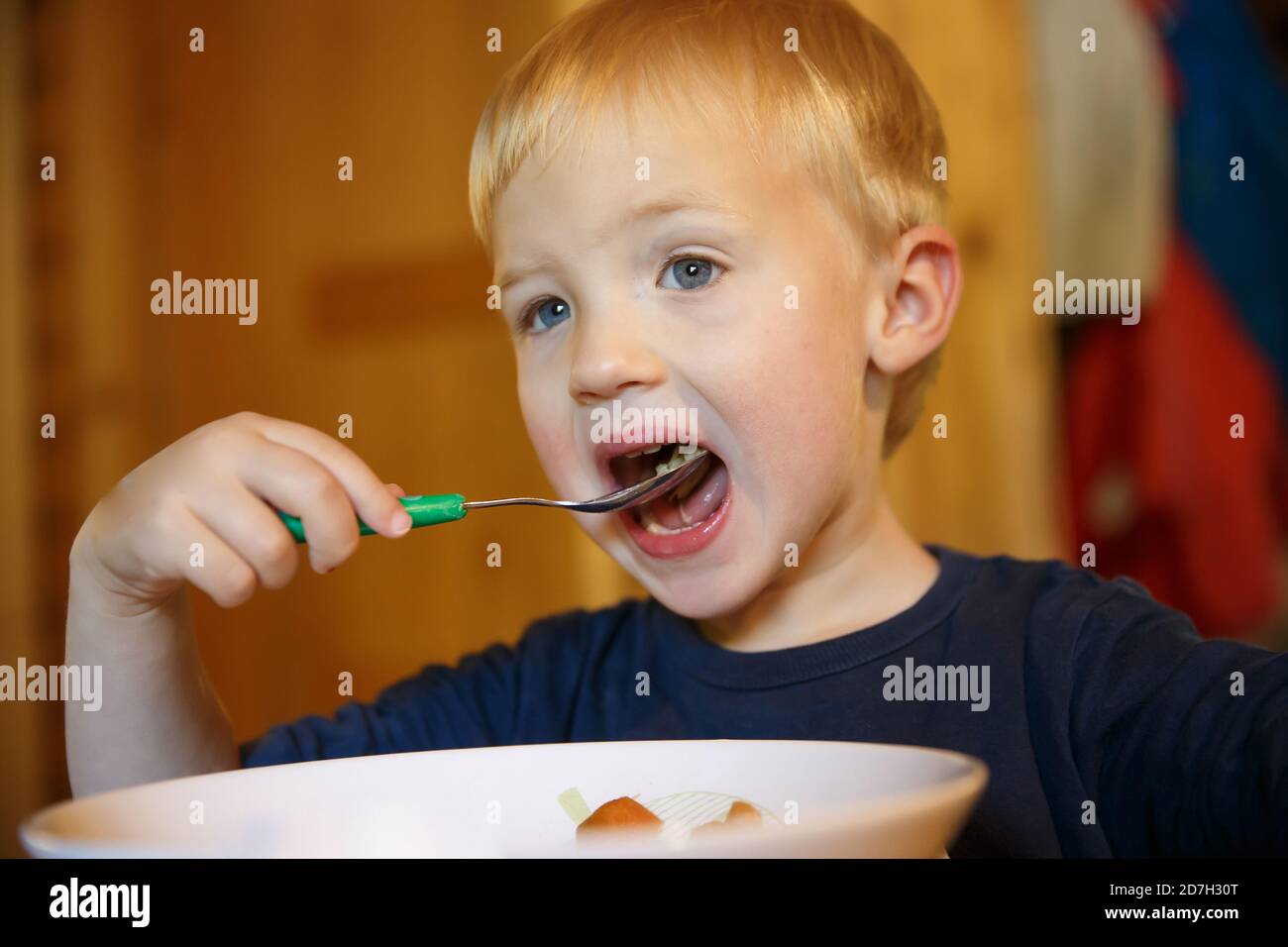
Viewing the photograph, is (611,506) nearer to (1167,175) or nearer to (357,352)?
(357,352)

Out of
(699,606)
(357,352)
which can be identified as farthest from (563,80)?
(357,352)

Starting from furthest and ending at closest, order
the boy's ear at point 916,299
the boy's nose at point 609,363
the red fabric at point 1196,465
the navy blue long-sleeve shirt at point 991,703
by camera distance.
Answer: the red fabric at point 1196,465 < the boy's ear at point 916,299 < the boy's nose at point 609,363 < the navy blue long-sleeve shirt at point 991,703

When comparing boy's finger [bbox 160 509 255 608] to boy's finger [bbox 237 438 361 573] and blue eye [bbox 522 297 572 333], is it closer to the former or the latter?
boy's finger [bbox 237 438 361 573]

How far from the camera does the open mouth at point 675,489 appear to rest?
0.82 meters

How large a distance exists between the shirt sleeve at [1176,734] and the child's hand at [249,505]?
0.39m

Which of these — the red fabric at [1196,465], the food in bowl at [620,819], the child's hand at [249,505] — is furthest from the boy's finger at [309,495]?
the red fabric at [1196,465]

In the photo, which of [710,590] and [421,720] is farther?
[421,720]

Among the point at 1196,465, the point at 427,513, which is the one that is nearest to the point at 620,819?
the point at 427,513

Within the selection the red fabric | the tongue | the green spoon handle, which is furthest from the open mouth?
the red fabric

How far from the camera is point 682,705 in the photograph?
0.85m

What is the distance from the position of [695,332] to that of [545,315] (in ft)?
0.40

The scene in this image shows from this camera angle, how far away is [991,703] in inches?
29.5

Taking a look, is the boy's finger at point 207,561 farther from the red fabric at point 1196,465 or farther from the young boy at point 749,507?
the red fabric at point 1196,465

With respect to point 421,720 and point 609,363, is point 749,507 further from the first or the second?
point 421,720
